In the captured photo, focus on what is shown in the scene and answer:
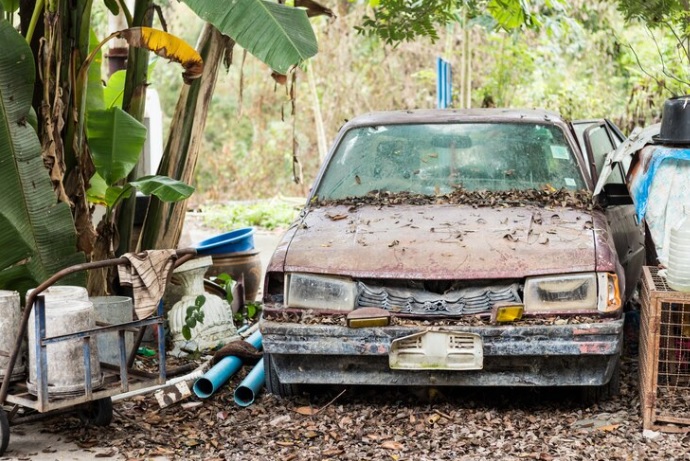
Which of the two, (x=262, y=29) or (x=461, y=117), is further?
(x=461, y=117)

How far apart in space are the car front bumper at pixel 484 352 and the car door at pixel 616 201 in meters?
1.24

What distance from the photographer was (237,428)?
502cm

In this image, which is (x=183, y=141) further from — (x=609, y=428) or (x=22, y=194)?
(x=609, y=428)

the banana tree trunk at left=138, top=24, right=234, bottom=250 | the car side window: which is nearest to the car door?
the car side window

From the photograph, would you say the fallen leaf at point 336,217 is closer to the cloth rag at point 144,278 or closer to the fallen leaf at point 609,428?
the cloth rag at point 144,278

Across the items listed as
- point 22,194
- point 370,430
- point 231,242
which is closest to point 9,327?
point 22,194

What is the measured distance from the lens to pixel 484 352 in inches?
185

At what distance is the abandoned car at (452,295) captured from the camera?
4.71m

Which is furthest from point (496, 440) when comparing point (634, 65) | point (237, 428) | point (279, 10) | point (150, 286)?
point (634, 65)

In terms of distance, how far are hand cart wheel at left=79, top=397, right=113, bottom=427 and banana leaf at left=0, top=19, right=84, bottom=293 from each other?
2.64 ft

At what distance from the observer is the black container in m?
5.19

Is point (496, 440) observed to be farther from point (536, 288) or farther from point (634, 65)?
point (634, 65)

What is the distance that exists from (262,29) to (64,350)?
2230mm

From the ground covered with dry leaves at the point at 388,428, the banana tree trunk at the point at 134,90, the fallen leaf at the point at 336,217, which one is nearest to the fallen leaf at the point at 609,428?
the ground covered with dry leaves at the point at 388,428
